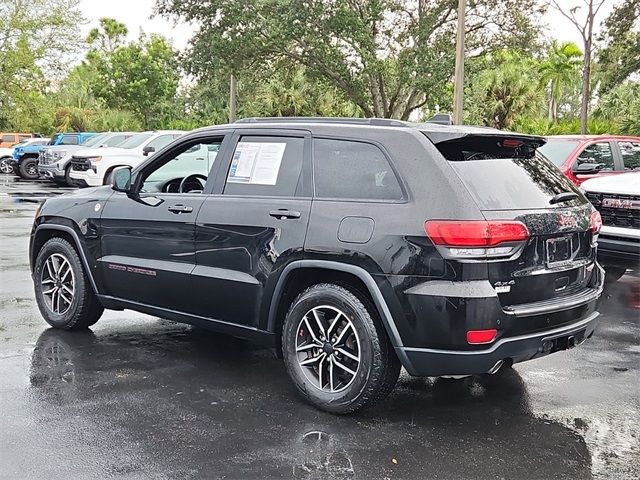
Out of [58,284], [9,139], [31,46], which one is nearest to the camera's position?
A: [58,284]

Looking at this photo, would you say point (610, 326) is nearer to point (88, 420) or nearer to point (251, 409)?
point (251, 409)

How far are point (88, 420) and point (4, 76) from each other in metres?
40.5

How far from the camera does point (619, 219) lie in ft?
26.3

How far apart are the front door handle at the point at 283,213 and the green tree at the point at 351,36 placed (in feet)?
72.7

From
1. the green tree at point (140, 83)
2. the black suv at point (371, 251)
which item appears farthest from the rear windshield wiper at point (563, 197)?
the green tree at point (140, 83)

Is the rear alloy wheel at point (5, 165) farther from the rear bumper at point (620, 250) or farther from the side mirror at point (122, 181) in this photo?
the rear bumper at point (620, 250)

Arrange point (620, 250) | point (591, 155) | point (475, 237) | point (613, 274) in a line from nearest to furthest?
point (475, 237), point (620, 250), point (613, 274), point (591, 155)

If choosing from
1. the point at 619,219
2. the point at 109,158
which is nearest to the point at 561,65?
the point at 109,158

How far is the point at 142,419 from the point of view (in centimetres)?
426

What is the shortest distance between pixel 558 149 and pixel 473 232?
709 centimetres

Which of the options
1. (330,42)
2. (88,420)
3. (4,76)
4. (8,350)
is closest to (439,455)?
(88,420)

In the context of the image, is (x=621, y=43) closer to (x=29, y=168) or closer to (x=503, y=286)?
(x=29, y=168)

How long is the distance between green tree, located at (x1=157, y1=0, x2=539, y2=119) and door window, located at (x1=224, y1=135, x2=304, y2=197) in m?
21.7

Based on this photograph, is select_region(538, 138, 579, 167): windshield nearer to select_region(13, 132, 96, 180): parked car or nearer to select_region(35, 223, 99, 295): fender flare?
select_region(35, 223, 99, 295): fender flare
